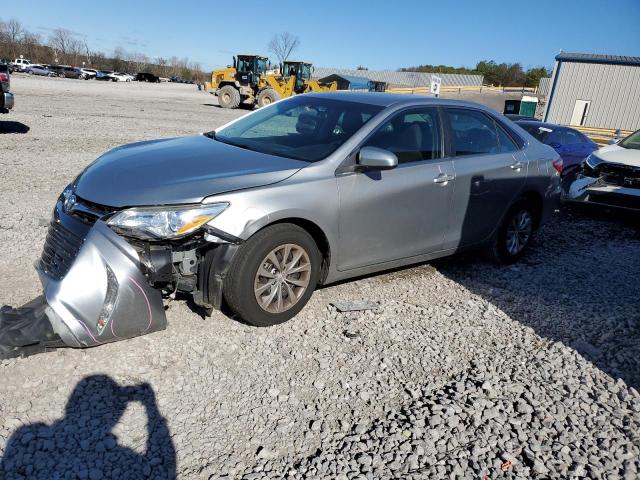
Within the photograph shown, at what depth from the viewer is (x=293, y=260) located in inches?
148

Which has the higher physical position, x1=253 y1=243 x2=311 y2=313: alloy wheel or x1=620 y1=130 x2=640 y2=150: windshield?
x1=620 y1=130 x2=640 y2=150: windshield

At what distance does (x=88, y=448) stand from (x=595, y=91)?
2992 cm

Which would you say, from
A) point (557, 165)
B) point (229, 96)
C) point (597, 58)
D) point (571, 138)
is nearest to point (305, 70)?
point (229, 96)

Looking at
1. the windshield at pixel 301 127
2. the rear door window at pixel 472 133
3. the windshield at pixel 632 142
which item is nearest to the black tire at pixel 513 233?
the rear door window at pixel 472 133

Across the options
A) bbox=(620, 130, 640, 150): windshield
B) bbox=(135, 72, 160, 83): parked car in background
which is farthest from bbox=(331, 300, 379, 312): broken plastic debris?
bbox=(135, 72, 160, 83): parked car in background

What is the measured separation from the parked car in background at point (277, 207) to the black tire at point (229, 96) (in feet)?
81.0

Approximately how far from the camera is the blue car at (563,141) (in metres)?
10.5

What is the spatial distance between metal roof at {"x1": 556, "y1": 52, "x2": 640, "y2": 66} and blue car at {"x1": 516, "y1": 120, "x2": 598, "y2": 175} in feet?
60.2

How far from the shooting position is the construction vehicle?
28.2m

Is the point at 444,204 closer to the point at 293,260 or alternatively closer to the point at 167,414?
the point at 293,260

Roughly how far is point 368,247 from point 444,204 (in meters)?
0.91

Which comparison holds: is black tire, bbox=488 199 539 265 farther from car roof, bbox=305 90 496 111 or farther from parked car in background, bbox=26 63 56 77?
parked car in background, bbox=26 63 56 77

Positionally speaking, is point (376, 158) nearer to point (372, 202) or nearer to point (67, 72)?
point (372, 202)

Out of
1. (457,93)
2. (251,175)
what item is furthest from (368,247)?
(457,93)
